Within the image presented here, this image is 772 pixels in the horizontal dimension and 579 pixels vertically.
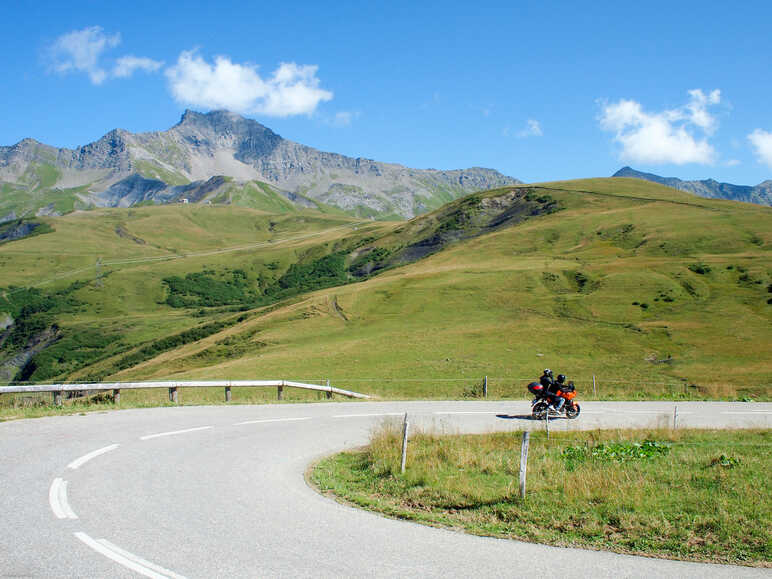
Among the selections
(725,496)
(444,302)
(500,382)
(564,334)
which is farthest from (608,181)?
(725,496)

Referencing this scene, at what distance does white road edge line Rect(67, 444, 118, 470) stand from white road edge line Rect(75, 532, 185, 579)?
476 centimetres

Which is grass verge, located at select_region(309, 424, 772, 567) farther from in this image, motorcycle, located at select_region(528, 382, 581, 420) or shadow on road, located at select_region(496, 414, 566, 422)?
shadow on road, located at select_region(496, 414, 566, 422)

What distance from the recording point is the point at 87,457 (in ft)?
40.9

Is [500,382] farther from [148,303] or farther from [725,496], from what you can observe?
[148,303]

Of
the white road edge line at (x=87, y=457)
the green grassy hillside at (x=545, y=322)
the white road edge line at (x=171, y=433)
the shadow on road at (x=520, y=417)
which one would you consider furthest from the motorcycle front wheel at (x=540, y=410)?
the white road edge line at (x=87, y=457)

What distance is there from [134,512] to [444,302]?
70039mm

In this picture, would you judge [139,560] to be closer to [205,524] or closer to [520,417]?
[205,524]

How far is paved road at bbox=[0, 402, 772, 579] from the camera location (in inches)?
269

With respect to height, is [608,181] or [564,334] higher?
[608,181]

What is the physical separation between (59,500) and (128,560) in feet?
10.3

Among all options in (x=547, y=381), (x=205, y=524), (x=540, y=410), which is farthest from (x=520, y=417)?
(x=205, y=524)

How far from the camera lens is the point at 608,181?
587ft

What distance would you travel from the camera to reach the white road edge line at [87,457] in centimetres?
1166

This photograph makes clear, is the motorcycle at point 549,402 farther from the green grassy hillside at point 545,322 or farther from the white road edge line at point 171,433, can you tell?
the green grassy hillside at point 545,322
